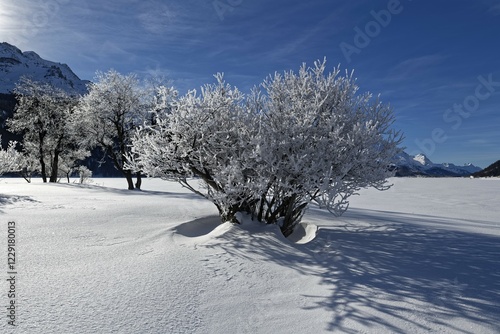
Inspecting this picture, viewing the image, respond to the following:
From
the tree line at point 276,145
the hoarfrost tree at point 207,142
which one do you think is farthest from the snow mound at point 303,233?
the hoarfrost tree at point 207,142

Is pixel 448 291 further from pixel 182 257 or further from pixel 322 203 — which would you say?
pixel 182 257

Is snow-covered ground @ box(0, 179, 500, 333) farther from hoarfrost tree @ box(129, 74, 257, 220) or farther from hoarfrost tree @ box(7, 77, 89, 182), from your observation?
hoarfrost tree @ box(7, 77, 89, 182)

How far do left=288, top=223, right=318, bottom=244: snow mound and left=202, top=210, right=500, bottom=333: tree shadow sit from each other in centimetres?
40

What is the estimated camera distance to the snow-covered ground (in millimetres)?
3848

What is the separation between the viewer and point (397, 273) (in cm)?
566

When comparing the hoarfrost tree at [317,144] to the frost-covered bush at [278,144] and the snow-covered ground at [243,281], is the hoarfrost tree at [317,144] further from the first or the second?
the snow-covered ground at [243,281]

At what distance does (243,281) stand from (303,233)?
536 centimetres

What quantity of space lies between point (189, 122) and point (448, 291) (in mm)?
6806

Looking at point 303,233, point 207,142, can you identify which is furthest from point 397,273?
point 207,142

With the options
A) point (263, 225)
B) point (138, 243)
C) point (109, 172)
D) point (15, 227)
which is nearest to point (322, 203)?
point (263, 225)

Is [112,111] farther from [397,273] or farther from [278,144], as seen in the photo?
[397,273]

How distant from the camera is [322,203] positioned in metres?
6.97

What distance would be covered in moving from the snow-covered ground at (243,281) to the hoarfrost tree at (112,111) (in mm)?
20942

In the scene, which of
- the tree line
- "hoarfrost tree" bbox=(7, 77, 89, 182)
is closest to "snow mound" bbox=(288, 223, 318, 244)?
the tree line
